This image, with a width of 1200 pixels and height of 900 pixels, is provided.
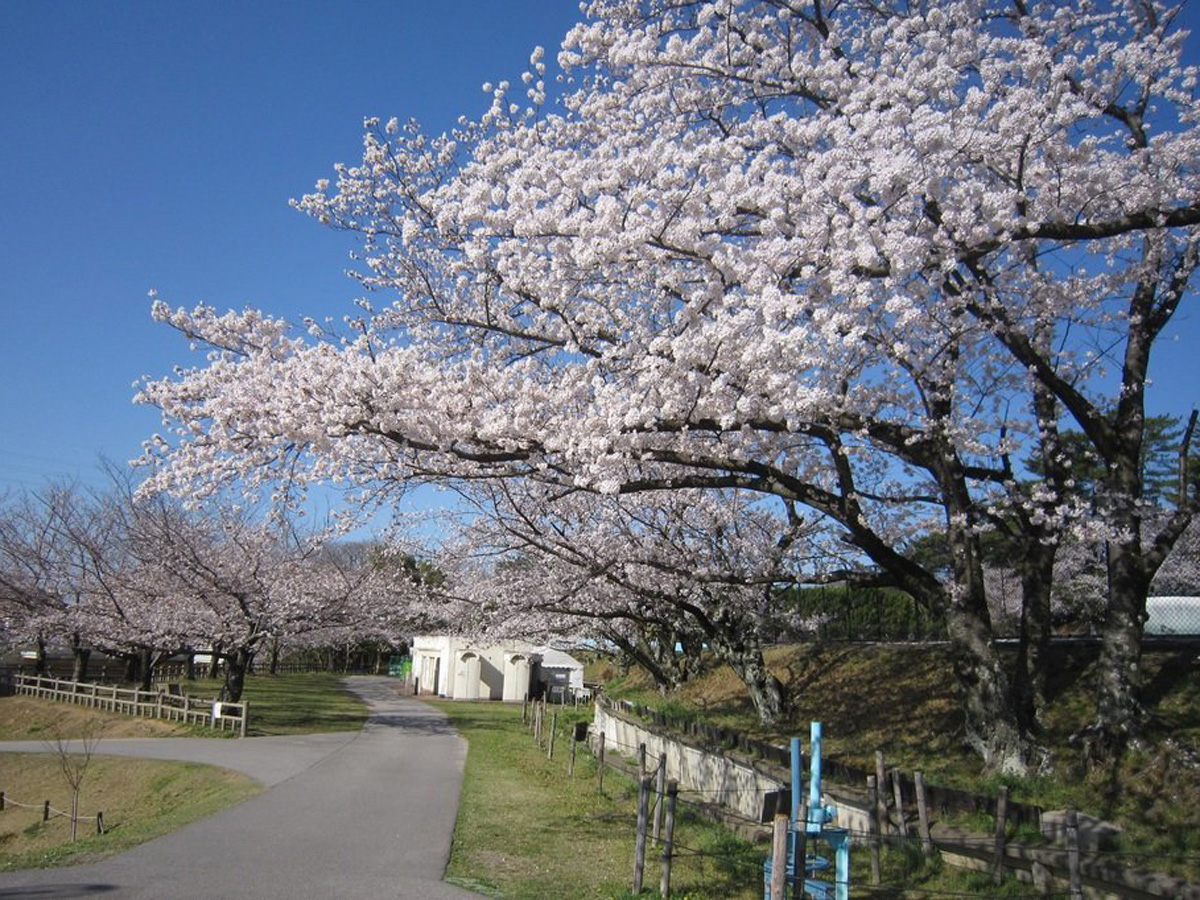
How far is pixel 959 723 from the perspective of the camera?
1283cm

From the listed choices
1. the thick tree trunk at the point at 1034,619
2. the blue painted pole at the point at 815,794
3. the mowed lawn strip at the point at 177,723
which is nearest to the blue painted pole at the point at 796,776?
the blue painted pole at the point at 815,794

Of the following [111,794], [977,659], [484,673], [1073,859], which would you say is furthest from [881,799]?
[484,673]

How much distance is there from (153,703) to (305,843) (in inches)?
780

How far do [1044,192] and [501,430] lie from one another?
556 centimetres

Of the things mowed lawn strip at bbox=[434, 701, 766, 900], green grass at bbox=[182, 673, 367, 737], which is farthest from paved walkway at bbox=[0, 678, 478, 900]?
green grass at bbox=[182, 673, 367, 737]

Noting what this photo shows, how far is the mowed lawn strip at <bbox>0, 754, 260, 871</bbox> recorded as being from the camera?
13773mm

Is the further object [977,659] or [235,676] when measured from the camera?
[235,676]

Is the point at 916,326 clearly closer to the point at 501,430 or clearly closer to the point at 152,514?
the point at 501,430

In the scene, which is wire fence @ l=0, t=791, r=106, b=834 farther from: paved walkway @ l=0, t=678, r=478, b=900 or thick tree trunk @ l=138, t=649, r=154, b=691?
thick tree trunk @ l=138, t=649, r=154, b=691

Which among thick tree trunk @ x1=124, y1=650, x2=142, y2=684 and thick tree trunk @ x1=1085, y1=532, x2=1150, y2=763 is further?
thick tree trunk @ x1=124, y1=650, x2=142, y2=684

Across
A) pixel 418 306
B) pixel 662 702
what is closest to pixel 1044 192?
pixel 418 306

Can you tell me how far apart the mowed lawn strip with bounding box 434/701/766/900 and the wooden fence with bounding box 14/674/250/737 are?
9.61m

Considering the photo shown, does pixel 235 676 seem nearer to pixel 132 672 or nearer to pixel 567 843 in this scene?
pixel 132 672

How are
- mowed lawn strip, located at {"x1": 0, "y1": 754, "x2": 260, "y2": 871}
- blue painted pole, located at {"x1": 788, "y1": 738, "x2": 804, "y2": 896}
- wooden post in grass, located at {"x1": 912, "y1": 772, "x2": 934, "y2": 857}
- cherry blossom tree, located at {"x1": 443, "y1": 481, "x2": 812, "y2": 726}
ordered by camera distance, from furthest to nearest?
cherry blossom tree, located at {"x1": 443, "y1": 481, "x2": 812, "y2": 726}
mowed lawn strip, located at {"x1": 0, "y1": 754, "x2": 260, "y2": 871}
wooden post in grass, located at {"x1": 912, "y1": 772, "x2": 934, "y2": 857}
blue painted pole, located at {"x1": 788, "y1": 738, "x2": 804, "y2": 896}
